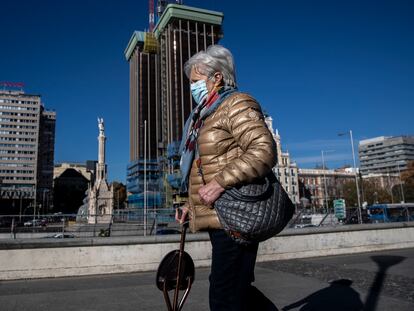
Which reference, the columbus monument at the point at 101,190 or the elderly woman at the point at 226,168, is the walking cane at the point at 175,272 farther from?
the columbus monument at the point at 101,190

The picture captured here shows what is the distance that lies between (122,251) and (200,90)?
5.87 m

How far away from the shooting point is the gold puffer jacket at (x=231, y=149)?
1.99 meters

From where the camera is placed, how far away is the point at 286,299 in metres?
4.94

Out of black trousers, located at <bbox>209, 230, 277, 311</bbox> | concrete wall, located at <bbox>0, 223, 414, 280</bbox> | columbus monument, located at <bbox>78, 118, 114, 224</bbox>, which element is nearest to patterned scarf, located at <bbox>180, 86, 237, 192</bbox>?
black trousers, located at <bbox>209, 230, 277, 311</bbox>

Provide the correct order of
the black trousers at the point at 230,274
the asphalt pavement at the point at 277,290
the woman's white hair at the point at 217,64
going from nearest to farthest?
the black trousers at the point at 230,274 < the woman's white hair at the point at 217,64 < the asphalt pavement at the point at 277,290

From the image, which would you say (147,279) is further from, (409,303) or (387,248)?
(387,248)

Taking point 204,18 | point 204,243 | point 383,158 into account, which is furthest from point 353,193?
point 383,158

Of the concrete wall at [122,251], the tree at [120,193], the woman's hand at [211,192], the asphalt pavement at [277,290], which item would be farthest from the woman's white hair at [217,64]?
the tree at [120,193]

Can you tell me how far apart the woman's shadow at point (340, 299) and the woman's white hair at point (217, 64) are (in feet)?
10.6

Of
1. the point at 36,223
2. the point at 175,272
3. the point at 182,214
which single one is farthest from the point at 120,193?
the point at 175,272

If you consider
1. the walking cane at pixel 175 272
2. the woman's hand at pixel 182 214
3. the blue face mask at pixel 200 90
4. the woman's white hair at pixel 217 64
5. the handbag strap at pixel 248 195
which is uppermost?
the woman's white hair at pixel 217 64

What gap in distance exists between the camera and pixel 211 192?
2.04 metres

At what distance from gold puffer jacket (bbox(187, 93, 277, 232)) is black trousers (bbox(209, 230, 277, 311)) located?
14 centimetres

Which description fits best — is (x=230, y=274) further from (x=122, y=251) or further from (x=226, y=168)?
(x=122, y=251)
